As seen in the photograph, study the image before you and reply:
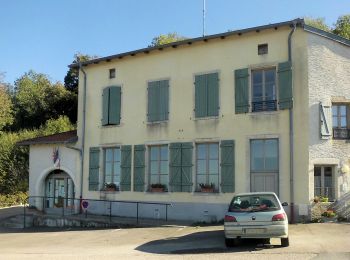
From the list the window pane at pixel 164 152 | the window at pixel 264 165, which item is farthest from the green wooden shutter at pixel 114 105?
the window at pixel 264 165

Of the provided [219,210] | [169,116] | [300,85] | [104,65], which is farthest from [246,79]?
[104,65]

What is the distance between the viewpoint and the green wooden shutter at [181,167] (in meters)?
19.4

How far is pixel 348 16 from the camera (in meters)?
36.4

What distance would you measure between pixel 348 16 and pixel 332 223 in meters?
24.2

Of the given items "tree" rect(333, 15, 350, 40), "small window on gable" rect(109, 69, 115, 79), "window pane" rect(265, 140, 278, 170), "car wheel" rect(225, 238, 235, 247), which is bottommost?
"car wheel" rect(225, 238, 235, 247)

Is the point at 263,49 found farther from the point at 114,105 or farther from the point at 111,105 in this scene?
the point at 111,105

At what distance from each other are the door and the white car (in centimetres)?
523

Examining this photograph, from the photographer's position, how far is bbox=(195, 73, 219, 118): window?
19.1m

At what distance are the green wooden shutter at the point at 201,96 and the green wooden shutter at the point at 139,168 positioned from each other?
306cm

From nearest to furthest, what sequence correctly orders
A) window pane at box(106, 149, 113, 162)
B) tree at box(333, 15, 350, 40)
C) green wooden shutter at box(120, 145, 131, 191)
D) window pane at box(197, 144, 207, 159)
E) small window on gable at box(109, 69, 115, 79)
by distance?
window pane at box(197, 144, 207, 159), green wooden shutter at box(120, 145, 131, 191), window pane at box(106, 149, 113, 162), small window on gable at box(109, 69, 115, 79), tree at box(333, 15, 350, 40)

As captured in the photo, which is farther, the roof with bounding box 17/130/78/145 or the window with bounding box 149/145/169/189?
the roof with bounding box 17/130/78/145

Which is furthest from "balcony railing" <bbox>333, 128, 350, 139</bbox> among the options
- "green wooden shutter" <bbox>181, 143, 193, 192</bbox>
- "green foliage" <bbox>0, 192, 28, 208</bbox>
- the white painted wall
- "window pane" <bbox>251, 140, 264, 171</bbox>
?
"green foliage" <bbox>0, 192, 28, 208</bbox>

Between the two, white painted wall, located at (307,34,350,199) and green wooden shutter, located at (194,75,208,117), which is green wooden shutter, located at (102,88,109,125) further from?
white painted wall, located at (307,34,350,199)

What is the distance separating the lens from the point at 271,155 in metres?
17.8
